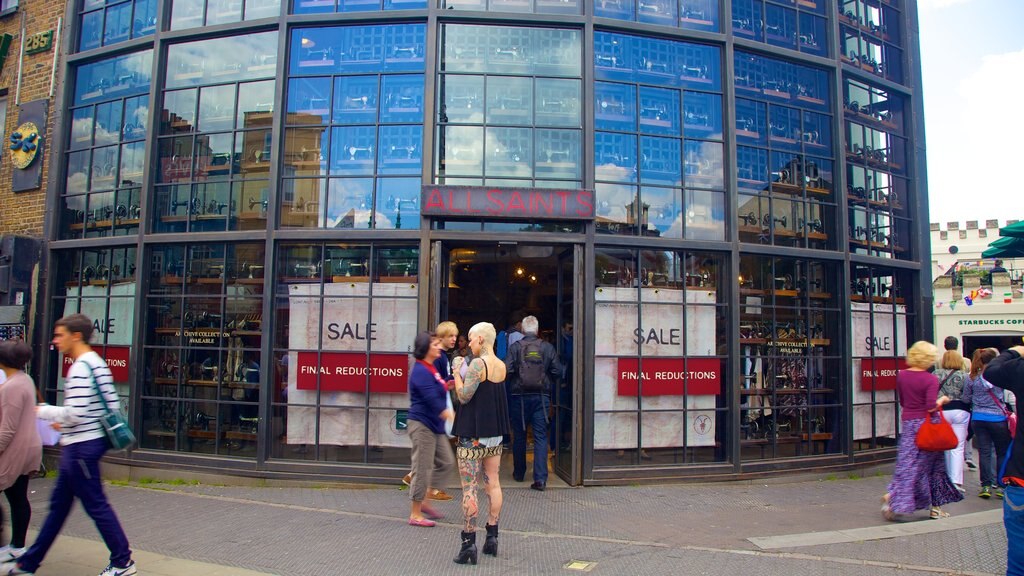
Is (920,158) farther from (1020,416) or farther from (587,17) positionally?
(1020,416)

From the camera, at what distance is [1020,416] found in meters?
4.14

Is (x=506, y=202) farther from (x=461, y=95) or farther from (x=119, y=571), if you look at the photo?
(x=119, y=571)

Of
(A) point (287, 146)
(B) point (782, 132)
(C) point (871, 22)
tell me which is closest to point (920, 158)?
(C) point (871, 22)

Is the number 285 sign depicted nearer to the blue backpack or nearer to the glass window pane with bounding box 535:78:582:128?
the glass window pane with bounding box 535:78:582:128

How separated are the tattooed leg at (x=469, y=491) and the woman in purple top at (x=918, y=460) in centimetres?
423

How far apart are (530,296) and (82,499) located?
1006 centimetres

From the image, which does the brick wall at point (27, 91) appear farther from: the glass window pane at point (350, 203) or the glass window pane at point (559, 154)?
the glass window pane at point (559, 154)

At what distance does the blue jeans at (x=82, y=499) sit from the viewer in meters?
4.54

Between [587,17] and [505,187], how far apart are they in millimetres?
2319

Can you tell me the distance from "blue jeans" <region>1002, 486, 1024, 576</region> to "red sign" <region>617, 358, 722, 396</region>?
406 centimetres

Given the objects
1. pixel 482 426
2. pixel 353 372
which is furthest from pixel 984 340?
pixel 482 426

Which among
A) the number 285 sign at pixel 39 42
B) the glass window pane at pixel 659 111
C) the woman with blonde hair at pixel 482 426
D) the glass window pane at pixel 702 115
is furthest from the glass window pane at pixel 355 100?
the number 285 sign at pixel 39 42

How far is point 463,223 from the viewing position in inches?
311

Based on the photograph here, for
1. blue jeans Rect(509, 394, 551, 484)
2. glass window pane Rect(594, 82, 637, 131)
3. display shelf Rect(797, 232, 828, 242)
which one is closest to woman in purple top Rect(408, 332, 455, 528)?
blue jeans Rect(509, 394, 551, 484)
